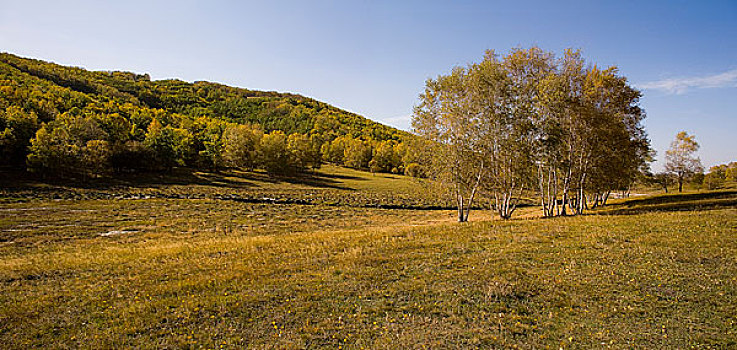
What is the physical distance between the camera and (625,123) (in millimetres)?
29922

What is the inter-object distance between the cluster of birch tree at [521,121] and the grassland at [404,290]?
732 cm

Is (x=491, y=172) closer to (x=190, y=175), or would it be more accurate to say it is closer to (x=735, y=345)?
(x=735, y=345)

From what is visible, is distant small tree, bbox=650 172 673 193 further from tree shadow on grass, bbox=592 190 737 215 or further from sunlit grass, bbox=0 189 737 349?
sunlit grass, bbox=0 189 737 349

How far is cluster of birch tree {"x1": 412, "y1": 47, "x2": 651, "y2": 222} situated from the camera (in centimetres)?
2697

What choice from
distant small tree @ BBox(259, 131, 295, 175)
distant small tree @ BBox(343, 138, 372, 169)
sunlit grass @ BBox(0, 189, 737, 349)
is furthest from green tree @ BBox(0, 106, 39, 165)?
distant small tree @ BBox(343, 138, 372, 169)

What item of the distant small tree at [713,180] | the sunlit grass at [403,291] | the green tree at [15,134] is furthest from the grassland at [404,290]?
the distant small tree at [713,180]

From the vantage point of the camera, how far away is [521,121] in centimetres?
2678

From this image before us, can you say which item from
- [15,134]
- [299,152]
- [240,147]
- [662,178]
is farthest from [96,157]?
[662,178]

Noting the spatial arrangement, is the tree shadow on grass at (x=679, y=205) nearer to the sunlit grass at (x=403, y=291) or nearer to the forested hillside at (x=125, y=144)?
the sunlit grass at (x=403, y=291)

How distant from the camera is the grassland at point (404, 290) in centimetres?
869

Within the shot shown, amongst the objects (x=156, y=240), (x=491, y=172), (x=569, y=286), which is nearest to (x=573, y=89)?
(x=491, y=172)

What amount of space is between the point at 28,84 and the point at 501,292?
208710 millimetres

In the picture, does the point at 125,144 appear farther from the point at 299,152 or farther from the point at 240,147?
the point at 299,152

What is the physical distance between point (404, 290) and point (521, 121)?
20.6 metres
